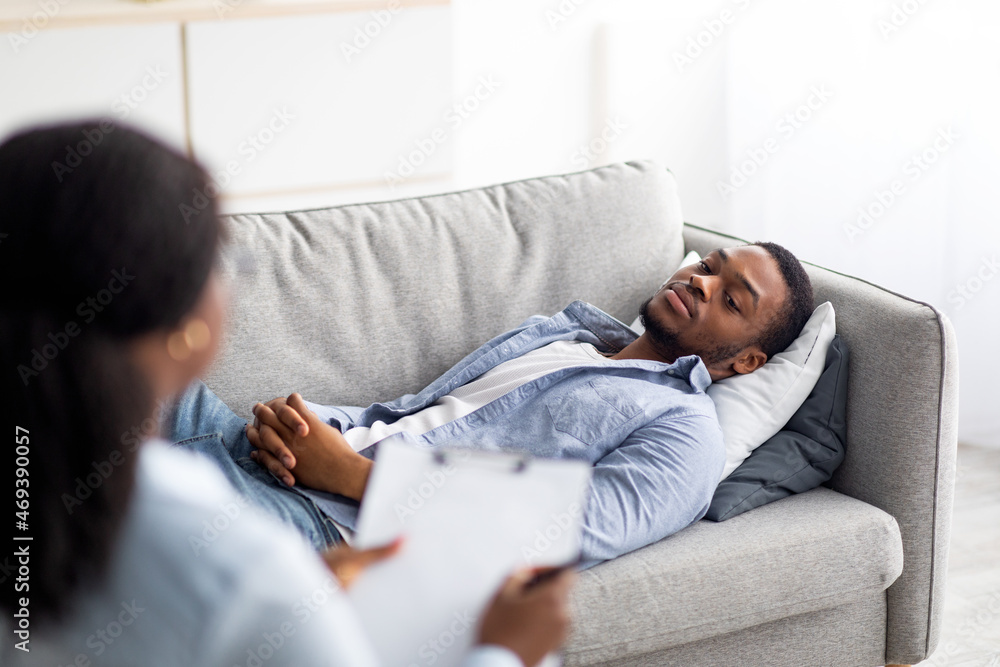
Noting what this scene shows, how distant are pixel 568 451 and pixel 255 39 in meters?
1.79

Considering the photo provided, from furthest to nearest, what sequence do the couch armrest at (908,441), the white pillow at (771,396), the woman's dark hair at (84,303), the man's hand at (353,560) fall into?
the white pillow at (771,396) < the couch armrest at (908,441) < the man's hand at (353,560) < the woman's dark hair at (84,303)

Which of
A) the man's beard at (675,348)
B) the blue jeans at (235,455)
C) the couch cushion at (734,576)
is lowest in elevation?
the couch cushion at (734,576)

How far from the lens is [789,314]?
→ 182cm

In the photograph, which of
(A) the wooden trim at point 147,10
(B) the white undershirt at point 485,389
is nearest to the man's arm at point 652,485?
(B) the white undershirt at point 485,389

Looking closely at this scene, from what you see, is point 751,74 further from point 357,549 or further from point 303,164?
point 357,549

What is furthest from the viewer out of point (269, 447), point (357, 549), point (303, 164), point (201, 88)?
point (303, 164)

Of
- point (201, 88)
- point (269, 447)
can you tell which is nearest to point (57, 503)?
point (269, 447)

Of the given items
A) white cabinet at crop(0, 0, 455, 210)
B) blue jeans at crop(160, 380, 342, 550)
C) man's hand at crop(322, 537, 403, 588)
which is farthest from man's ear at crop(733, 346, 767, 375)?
white cabinet at crop(0, 0, 455, 210)

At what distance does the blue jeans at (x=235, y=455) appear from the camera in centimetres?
146

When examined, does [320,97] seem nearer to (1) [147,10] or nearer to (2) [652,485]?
(1) [147,10]

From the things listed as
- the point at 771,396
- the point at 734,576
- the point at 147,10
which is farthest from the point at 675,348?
the point at 147,10

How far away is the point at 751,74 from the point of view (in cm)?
317

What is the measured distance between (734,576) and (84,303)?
1110mm

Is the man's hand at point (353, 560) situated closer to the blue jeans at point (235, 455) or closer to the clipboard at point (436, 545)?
the clipboard at point (436, 545)
